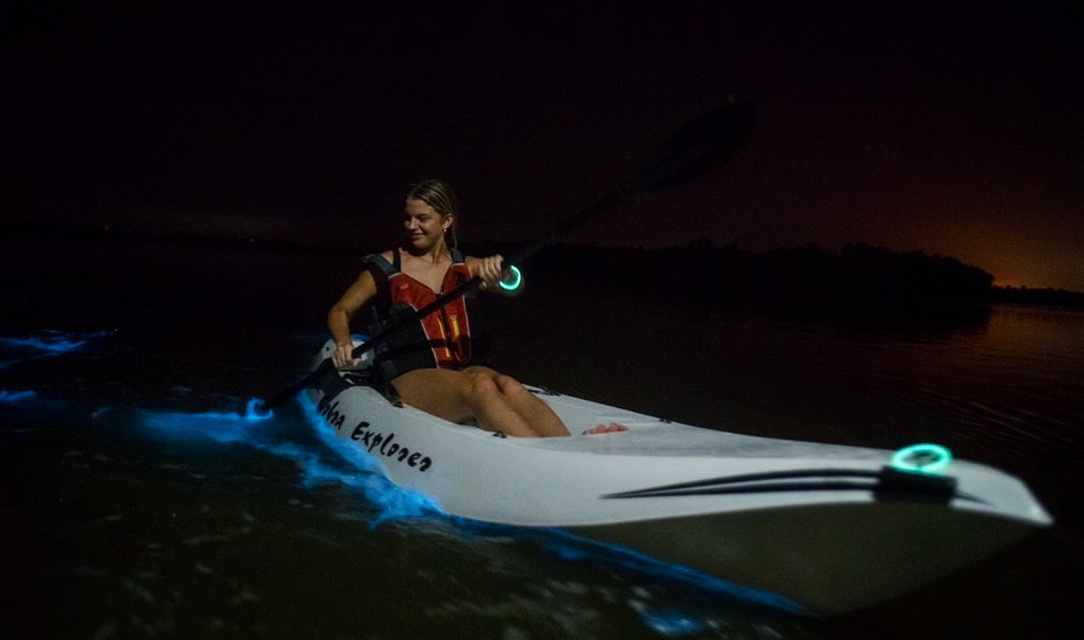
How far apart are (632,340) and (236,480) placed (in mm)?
11497

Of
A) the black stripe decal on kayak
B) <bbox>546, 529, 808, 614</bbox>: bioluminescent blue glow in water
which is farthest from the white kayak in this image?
<bbox>546, 529, 808, 614</bbox>: bioluminescent blue glow in water

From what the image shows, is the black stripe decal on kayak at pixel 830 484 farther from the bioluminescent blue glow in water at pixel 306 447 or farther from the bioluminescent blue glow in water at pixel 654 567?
the bioluminescent blue glow in water at pixel 306 447

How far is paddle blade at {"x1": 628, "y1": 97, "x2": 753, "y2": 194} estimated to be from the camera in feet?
11.3

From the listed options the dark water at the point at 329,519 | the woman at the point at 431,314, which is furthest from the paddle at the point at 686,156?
the dark water at the point at 329,519

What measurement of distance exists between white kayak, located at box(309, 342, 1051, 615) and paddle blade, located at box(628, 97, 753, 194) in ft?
4.96

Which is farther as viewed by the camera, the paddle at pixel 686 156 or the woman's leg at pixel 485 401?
Result: the woman's leg at pixel 485 401

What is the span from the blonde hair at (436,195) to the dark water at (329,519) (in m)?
2.03

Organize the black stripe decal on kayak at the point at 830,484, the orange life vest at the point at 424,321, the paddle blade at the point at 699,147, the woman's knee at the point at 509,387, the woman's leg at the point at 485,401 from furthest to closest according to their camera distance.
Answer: the orange life vest at the point at 424,321, the woman's knee at the point at 509,387, the woman's leg at the point at 485,401, the paddle blade at the point at 699,147, the black stripe decal on kayak at the point at 830,484

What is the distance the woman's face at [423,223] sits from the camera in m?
4.47

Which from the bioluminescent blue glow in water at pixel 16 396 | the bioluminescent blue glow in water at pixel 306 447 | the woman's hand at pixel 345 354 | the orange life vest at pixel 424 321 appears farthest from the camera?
the bioluminescent blue glow in water at pixel 16 396

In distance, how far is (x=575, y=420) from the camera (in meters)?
4.69

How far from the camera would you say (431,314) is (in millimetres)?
4656

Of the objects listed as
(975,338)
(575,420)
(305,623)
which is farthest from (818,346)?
(305,623)

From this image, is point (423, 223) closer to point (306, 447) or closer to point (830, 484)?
Answer: point (306, 447)
